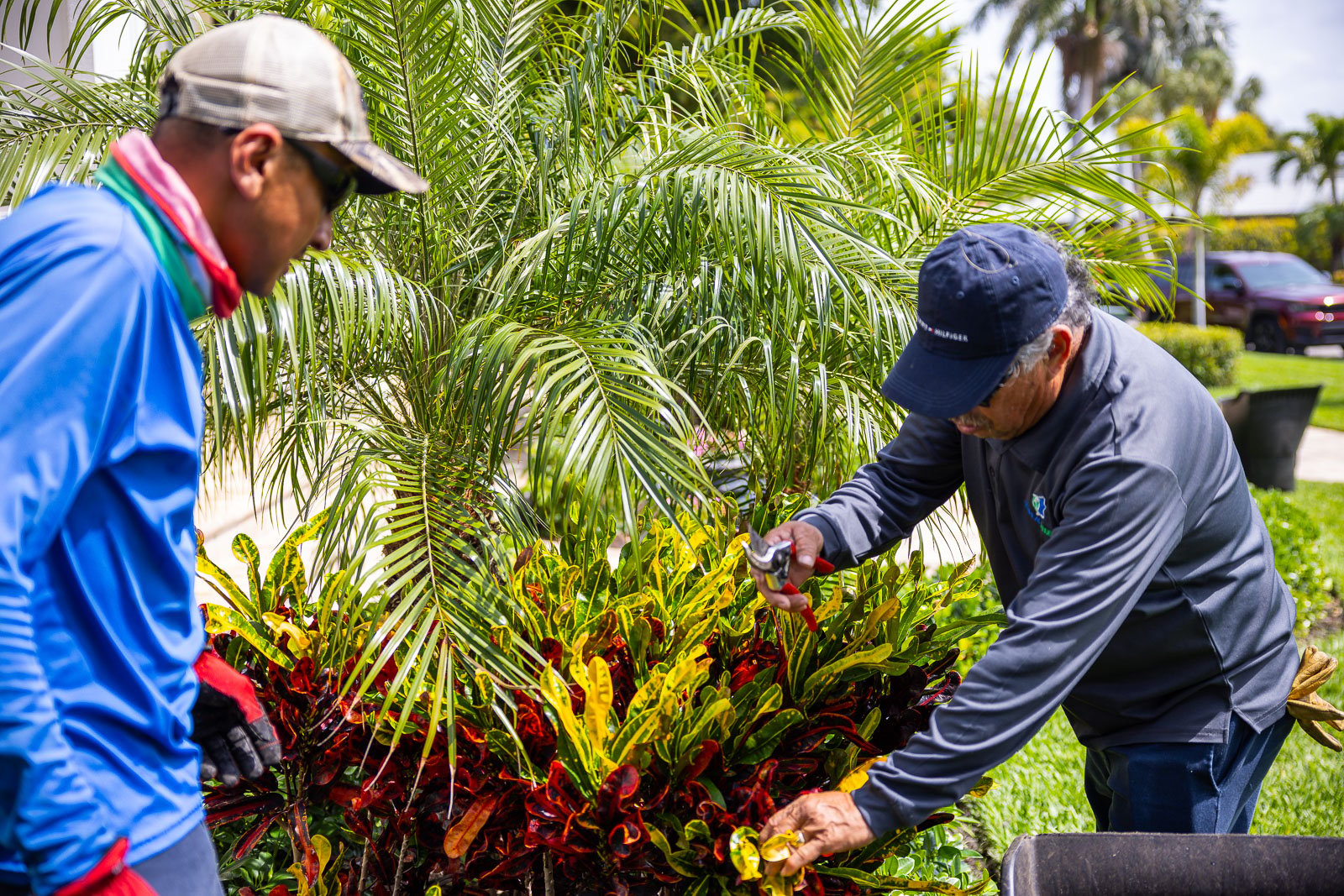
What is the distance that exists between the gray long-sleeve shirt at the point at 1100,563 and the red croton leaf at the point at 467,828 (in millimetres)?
755

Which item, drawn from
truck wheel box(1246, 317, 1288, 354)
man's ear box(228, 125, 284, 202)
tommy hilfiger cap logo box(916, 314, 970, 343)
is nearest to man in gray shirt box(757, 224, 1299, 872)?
tommy hilfiger cap logo box(916, 314, 970, 343)

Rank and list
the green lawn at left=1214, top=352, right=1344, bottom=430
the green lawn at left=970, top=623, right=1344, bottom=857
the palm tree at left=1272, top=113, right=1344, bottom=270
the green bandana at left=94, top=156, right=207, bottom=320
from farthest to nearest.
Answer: the palm tree at left=1272, top=113, right=1344, bottom=270 → the green lawn at left=1214, top=352, right=1344, bottom=430 → the green lawn at left=970, top=623, right=1344, bottom=857 → the green bandana at left=94, top=156, right=207, bottom=320

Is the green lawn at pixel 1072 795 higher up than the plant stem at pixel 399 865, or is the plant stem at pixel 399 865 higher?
the plant stem at pixel 399 865

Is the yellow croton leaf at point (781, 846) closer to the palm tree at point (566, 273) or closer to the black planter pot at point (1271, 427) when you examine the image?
the palm tree at point (566, 273)

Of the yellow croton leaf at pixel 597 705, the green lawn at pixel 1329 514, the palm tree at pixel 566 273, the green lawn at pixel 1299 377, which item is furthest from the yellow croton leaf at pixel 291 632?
the green lawn at pixel 1299 377

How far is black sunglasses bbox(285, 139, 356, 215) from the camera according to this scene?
1.25 meters

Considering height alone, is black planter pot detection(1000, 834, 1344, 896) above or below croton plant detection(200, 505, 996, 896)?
below

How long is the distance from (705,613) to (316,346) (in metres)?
1.32

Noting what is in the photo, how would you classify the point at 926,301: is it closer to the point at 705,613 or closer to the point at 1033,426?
the point at 1033,426

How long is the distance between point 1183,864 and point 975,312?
39.9 inches

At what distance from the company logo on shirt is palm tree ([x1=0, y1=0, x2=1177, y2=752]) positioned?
2.22ft

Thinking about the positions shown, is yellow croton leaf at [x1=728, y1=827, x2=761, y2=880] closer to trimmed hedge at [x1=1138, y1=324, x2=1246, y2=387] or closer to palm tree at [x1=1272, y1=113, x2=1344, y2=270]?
trimmed hedge at [x1=1138, y1=324, x2=1246, y2=387]

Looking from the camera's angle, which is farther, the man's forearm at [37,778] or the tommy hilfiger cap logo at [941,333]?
the tommy hilfiger cap logo at [941,333]

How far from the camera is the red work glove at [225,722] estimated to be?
1638 mm
